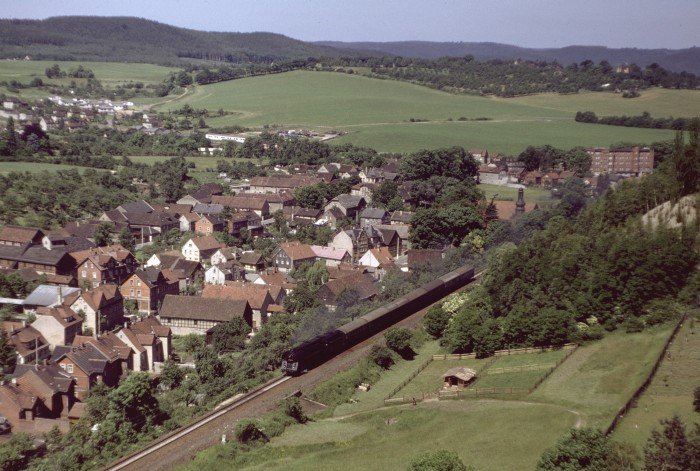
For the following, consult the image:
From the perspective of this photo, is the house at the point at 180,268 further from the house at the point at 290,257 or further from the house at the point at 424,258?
the house at the point at 424,258

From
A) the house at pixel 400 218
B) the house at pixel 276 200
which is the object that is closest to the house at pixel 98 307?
the house at pixel 400 218

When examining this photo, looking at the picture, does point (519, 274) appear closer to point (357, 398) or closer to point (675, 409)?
point (357, 398)

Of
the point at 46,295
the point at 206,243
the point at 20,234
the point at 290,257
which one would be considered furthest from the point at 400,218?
the point at 46,295

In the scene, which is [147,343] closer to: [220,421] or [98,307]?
[98,307]

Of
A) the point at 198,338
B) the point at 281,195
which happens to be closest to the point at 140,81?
the point at 281,195

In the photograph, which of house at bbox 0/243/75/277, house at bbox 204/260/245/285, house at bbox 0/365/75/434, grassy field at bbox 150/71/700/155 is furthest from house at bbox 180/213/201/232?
grassy field at bbox 150/71/700/155
